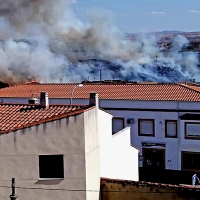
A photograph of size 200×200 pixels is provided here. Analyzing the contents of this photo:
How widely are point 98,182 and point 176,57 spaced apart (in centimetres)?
10323

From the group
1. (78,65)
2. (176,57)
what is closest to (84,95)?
(78,65)

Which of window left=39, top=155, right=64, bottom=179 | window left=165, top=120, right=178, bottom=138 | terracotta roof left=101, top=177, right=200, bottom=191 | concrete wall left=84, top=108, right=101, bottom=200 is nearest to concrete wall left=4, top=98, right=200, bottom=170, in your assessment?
window left=165, top=120, right=178, bottom=138

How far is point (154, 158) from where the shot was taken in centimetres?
2798

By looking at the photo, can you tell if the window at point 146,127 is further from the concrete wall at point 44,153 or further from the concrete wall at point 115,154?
the concrete wall at point 44,153

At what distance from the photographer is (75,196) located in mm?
13914

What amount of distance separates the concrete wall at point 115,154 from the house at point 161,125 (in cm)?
675

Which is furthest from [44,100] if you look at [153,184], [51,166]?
[153,184]

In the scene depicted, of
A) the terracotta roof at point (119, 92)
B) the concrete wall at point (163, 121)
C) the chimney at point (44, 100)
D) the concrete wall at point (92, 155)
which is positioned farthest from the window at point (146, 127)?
the chimney at point (44, 100)

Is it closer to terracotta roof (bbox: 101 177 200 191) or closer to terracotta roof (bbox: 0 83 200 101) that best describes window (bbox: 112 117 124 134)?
terracotta roof (bbox: 0 83 200 101)

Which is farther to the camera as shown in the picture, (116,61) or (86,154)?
(116,61)

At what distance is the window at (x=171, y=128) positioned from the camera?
27422mm

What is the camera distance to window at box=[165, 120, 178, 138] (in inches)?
1080

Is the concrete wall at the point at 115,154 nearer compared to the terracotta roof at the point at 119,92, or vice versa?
the concrete wall at the point at 115,154

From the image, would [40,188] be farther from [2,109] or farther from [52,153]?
[2,109]
